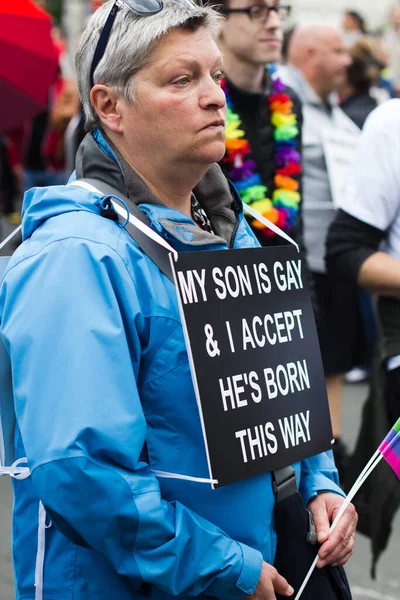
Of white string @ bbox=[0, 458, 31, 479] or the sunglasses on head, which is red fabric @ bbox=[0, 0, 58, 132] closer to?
the sunglasses on head

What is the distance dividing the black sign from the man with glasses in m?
1.51

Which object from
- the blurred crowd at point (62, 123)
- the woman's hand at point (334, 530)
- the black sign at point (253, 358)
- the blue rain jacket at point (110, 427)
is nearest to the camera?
the blue rain jacket at point (110, 427)

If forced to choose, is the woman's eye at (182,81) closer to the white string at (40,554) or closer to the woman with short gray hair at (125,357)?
the woman with short gray hair at (125,357)

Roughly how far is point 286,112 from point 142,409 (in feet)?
7.50

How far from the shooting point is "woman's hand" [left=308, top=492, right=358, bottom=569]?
2.06m

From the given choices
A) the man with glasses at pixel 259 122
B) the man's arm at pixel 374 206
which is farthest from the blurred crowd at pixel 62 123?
the man's arm at pixel 374 206

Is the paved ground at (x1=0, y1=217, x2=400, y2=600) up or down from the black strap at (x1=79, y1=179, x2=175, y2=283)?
down

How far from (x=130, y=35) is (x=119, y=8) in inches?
2.8

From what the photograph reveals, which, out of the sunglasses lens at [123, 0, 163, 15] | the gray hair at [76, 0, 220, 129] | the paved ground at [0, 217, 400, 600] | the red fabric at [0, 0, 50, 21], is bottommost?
the paved ground at [0, 217, 400, 600]

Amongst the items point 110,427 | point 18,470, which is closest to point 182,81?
point 110,427

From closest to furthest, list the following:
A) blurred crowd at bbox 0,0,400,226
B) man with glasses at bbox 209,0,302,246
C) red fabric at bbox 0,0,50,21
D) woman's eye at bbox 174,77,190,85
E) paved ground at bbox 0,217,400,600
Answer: woman's eye at bbox 174,77,190,85 → man with glasses at bbox 209,0,302,246 → paved ground at bbox 0,217,400,600 → red fabric at bbox 0,0,50,21 → blurred crowd at bbox 0,0,400,226

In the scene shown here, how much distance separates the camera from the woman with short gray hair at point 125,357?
1.73 m

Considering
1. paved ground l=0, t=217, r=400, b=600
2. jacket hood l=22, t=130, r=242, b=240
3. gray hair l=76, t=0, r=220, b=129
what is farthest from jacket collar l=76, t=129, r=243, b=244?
paved ground l=0, t=217, r=400, b=600

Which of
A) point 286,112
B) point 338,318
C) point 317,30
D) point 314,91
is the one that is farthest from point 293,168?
point 317,30
